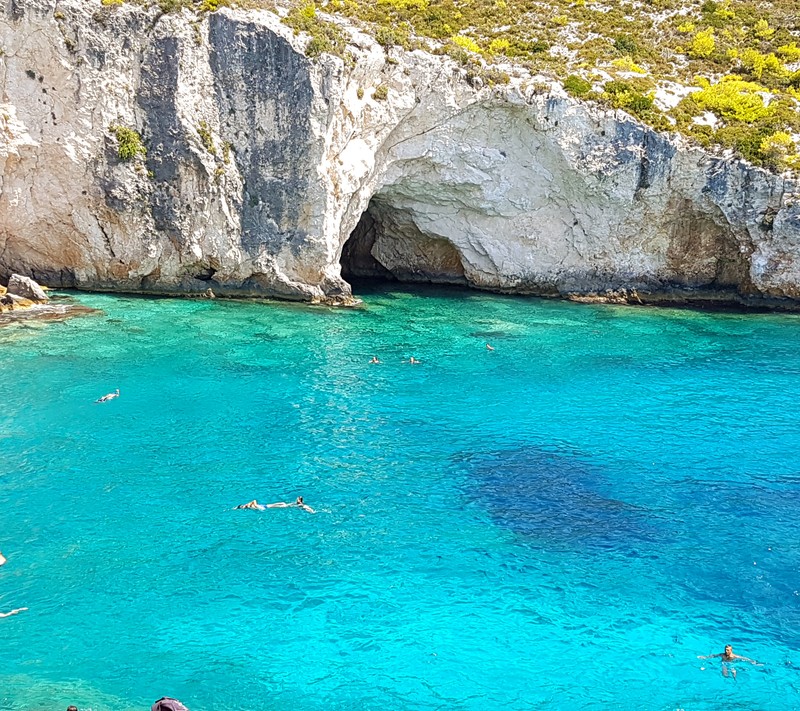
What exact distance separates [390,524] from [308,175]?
24.0 meters

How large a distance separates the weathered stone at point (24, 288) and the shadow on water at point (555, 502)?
23.7 m

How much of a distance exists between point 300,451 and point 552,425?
891cm

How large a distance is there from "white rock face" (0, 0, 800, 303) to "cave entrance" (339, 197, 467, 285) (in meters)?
1.61

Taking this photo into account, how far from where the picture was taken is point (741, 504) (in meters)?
21.9

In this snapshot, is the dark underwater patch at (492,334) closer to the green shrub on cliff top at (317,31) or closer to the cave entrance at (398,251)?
the cave entrance at (398,251)

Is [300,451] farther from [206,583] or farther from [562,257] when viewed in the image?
[562,257]

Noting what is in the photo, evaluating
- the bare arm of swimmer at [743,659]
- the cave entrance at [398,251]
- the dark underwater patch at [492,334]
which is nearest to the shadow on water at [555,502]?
the bare arm of swimmer at [743,659]

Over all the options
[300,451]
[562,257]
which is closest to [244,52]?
[562,257]

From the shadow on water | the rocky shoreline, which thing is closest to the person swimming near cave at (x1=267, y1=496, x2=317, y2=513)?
the shadow on water

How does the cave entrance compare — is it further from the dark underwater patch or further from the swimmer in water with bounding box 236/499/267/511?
the swimmer in water with bounding box 236/499/267/511

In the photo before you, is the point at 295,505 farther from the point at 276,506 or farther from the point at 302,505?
the point at 276,506

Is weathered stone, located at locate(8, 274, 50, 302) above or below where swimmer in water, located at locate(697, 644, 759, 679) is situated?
above

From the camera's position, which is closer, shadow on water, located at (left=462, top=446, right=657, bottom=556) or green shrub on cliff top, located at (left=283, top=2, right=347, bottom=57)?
shadow on water, located at (left=462, top=446, right=657, bottom=556)

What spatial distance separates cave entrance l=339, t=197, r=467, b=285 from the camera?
4799 centimetres
